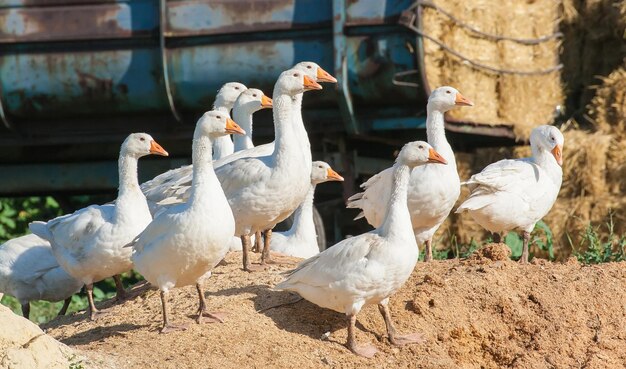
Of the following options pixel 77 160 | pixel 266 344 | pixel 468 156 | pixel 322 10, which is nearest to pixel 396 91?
pixel 322 10

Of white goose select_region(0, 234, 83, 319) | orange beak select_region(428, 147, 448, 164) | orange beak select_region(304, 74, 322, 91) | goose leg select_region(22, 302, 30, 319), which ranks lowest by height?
goose leg select_region(22, 302, 30, 319)

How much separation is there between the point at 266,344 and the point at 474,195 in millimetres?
2657

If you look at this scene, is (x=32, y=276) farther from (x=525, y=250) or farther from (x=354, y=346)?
(x=525, y=250)

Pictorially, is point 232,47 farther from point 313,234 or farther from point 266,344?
point 266,344

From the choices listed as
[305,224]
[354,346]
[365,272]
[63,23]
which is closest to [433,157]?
[365,272]

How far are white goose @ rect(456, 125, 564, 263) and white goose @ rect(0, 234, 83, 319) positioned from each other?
318cm

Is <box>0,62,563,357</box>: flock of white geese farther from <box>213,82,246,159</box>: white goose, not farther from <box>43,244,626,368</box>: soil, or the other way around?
<box>43,244,626,368</box>: soil

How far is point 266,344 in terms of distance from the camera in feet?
26.1

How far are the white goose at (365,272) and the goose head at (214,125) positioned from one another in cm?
110

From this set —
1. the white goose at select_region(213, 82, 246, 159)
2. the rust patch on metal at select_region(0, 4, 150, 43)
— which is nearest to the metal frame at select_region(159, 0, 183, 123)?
the rust patch on metal at select_region(0, 4, 150, 43)

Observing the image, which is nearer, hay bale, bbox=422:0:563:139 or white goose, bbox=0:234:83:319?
white goose, bbox=0:234:83:319

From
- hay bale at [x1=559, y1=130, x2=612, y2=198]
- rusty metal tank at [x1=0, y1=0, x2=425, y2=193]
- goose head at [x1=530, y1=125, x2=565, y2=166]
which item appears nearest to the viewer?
goose head at [x1=530, y1=125, x2=565, y2=166]

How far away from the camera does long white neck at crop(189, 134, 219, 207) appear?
8320 millimetres

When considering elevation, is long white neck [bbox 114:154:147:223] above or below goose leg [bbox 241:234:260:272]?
above
